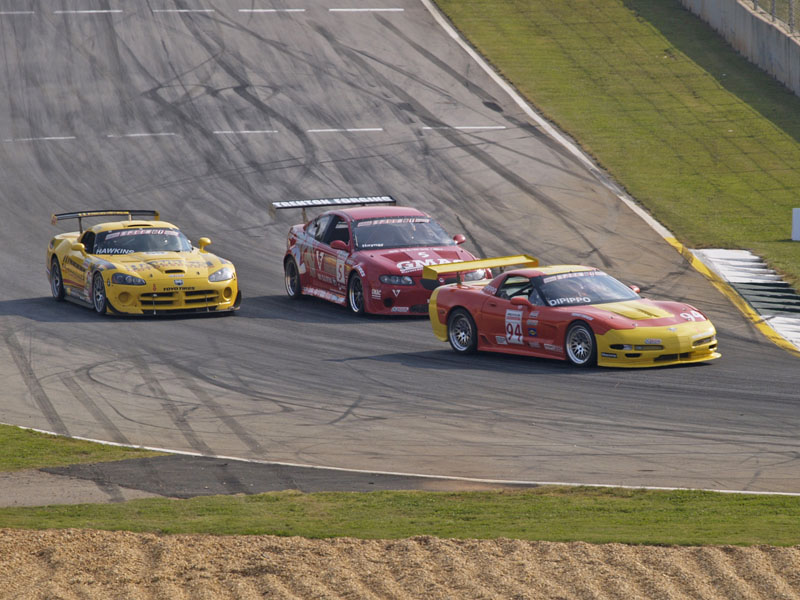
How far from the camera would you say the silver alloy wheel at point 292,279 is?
21.1 meters

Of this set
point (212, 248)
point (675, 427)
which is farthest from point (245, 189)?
point (675, 427)

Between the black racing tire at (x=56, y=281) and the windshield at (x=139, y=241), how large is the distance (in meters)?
1.04

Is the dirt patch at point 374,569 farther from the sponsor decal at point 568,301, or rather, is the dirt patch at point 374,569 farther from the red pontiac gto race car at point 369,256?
the red pontiac gto race car at point 369,256

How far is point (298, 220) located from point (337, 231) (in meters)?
5.83

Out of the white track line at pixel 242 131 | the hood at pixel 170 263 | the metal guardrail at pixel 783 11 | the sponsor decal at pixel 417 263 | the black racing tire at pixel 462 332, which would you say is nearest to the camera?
the black racing tire at pixel 462 332

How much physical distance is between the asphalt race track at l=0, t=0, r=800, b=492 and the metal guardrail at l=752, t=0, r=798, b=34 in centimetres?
909

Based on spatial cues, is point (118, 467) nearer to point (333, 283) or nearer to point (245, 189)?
point (333, 283)

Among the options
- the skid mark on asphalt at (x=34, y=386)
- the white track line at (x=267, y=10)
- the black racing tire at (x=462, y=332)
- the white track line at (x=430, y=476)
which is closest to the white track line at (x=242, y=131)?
the white track line at (x=267, y=10)

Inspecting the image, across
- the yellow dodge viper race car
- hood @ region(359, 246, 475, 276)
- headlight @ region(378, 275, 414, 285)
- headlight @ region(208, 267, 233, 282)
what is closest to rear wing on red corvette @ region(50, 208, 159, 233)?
the yellow dodge viper race car

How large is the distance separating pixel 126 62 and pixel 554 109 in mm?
12454

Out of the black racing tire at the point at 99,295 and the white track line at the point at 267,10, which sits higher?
the white track line at the point at 267,10

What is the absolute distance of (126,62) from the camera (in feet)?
117

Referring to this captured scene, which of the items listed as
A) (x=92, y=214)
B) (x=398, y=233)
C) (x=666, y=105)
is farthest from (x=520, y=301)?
(x=666, y=105)

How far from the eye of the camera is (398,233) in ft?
66.8
